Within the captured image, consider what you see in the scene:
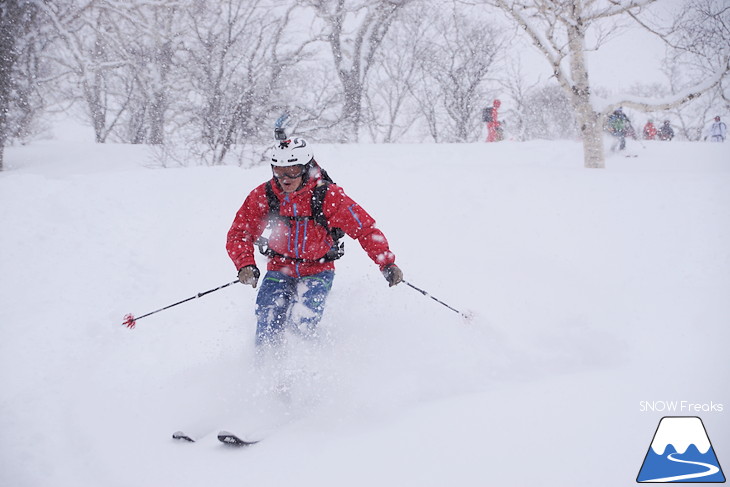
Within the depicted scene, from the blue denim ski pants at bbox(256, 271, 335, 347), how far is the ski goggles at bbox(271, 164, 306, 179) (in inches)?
33.4

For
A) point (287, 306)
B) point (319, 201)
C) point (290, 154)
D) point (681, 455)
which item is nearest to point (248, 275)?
point (287, 306)

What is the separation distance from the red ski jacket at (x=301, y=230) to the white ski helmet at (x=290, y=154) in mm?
196

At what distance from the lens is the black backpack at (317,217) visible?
3529 mm

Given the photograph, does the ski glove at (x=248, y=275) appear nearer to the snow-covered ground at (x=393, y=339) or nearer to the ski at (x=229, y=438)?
the snow-covered ground at (x=393, y=339)

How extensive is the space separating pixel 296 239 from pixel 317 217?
26 centimetres

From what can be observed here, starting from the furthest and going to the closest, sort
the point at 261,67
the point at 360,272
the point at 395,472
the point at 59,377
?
the point at 261,67, the point at 360,272, the point at 59,377, the point at 395,472

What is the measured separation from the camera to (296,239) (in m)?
3.59

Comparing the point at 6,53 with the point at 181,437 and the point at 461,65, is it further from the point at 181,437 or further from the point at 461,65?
the point at 461,65

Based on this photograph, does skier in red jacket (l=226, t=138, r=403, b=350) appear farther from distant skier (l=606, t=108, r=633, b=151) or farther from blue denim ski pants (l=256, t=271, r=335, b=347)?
distant skier (l=606, t=108, r=633, b=151)

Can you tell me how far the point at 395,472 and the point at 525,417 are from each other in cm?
96

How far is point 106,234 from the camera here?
553 cm

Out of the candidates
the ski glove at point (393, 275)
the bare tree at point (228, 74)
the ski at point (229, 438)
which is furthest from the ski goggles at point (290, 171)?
the bare tree at point (228, 74)

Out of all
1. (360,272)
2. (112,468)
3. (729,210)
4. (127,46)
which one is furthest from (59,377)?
(127,46)

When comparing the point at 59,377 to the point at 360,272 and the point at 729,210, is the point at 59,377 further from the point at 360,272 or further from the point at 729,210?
the point at 729,210
